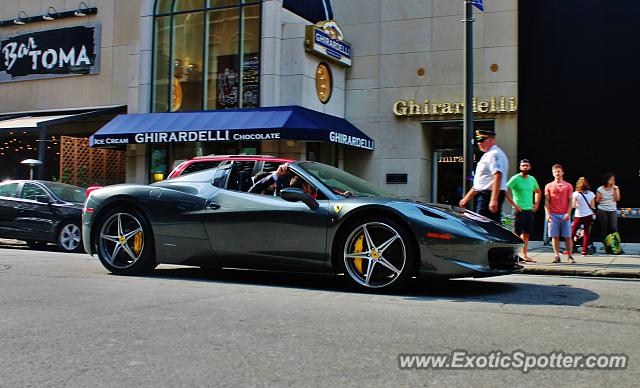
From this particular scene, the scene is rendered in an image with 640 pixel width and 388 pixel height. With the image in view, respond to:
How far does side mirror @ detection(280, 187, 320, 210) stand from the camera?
240 inches

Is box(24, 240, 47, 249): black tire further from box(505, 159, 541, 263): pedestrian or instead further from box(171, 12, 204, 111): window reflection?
box(505, 159, 541, 263): pedestrian

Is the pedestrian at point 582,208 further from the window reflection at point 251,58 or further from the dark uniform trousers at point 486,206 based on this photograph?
the window reflection at point 251,58

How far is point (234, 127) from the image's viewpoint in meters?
15.8

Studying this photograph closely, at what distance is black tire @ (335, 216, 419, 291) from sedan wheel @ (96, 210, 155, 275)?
2459 mm

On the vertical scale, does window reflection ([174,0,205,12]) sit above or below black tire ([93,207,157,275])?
above

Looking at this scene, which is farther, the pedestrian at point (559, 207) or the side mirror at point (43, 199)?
the side mirror at point (43, 199)

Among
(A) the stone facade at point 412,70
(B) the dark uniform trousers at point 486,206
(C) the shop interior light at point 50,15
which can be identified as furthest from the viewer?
(C) the shop interior light at point 50,15

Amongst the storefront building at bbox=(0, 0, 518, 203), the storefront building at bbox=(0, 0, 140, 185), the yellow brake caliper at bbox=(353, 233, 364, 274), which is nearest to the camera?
the yellow brake caliper at bbox=(353, 233, 364, 274)

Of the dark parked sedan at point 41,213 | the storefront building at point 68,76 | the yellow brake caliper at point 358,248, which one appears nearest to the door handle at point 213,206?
the yellow brake caliper at point 358,248

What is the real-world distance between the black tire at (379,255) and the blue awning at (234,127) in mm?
9207

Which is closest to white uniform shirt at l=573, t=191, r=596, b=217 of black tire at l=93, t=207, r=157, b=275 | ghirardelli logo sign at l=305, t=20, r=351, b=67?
ghirardelli logo sign at l=305, t=20, r=351, b=67

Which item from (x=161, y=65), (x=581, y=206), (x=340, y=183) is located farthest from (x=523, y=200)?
(x=161, y=65)

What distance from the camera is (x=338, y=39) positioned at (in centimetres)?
1753

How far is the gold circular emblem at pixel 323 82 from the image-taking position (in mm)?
17328
